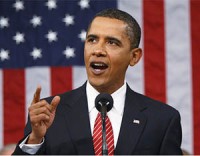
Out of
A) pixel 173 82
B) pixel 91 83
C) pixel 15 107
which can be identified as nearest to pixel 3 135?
pixel 15 107

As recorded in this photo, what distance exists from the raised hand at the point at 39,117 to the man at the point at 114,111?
0.22ft

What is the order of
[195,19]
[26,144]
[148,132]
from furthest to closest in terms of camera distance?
[195,19] < [148,132] < [26,144]

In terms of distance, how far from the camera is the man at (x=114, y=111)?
2.18 meters

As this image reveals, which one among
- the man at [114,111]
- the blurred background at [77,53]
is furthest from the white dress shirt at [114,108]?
the blurred background at [77,53]

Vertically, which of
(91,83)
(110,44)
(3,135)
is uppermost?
(110,44)

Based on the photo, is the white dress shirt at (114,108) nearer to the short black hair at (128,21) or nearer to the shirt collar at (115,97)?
the shirt collar at (115,97)

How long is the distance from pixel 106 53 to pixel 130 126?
30 centimetres

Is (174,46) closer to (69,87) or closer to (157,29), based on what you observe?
(157,29)

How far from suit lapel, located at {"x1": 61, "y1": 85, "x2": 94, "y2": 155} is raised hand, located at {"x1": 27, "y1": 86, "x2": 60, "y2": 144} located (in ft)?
0.67

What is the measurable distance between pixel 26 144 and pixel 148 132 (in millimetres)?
499

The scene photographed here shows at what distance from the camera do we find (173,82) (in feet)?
13.0

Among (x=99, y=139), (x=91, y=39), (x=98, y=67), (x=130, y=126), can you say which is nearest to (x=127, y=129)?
(x=130, y=126)

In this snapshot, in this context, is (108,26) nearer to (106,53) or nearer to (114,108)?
(106,53)

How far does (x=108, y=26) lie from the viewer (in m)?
2.29
